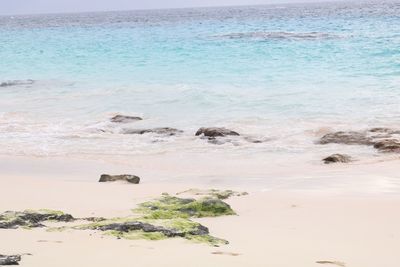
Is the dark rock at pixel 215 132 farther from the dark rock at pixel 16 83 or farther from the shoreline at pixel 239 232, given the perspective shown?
the dark rock at pixel 16 83

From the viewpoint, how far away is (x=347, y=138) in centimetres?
1168

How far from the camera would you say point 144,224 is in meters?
5.25

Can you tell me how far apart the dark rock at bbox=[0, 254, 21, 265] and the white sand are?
53 mm

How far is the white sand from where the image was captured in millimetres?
4574

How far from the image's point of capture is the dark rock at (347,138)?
37.6 ft

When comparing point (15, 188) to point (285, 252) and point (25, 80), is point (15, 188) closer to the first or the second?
point (285, 252)

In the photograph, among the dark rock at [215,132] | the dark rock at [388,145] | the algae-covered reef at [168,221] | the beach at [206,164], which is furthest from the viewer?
the dark rock at [215,132]

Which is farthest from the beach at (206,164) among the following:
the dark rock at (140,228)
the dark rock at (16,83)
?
the dark rock at (16,83)

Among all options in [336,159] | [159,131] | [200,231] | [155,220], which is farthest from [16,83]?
[200,231]

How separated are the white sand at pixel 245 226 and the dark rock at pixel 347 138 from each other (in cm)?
249

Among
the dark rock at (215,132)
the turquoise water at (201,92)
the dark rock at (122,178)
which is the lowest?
the turquoise water at (201,92)

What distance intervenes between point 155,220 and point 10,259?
1.65m

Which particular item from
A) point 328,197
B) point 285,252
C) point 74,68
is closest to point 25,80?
point 74,68

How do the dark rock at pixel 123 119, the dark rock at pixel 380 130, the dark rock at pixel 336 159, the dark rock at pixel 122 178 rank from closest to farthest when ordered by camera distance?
the dark rock at pixel 122 178
the dark rock at pixel 336 159
the dark rock at pixel 380 130
the dark rock at pixel 123 119
